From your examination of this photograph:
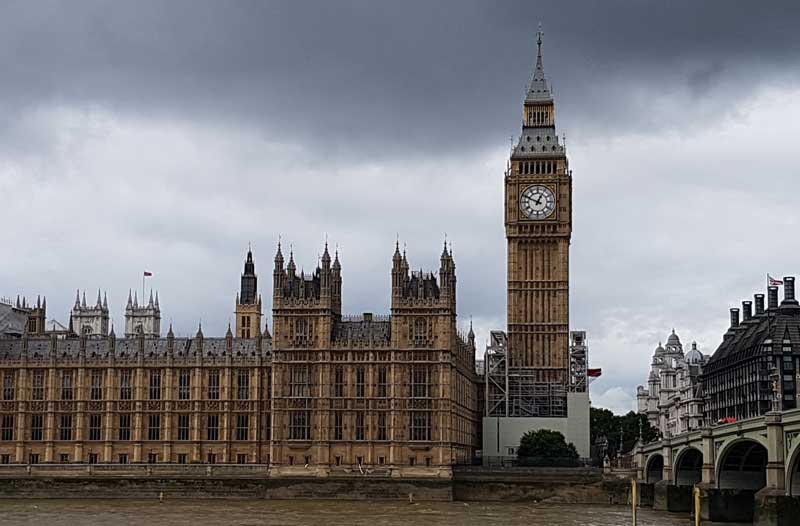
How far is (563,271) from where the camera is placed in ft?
509

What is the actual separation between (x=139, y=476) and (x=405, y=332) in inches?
1173

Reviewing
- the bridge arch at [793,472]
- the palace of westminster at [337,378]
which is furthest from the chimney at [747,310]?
the bridge arch at [793,472]

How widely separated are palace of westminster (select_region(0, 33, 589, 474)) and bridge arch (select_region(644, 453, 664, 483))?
1375 centimetres

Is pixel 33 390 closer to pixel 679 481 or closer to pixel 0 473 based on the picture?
pixel 0 473

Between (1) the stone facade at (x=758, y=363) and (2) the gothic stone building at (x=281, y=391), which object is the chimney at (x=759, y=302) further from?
(2) the gothic stone building at (x=281, y=391)

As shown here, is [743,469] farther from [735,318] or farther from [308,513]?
[735,318]

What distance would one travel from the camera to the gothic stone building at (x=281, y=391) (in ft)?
417

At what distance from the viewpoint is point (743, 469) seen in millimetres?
102688

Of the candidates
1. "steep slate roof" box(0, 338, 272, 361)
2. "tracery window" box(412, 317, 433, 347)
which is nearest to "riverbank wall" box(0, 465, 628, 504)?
"tracery window" box(412, 317, 433, 347)

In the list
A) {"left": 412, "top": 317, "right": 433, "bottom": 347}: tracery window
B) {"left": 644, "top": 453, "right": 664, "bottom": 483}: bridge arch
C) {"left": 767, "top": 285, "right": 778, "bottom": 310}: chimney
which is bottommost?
{"left": 644, "top": 453, "right": 664, "bottom": 483}: bridge arch

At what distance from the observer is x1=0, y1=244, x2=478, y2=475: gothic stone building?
127 meters

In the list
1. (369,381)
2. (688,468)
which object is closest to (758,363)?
(688,468)

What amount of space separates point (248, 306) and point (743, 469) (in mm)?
107164

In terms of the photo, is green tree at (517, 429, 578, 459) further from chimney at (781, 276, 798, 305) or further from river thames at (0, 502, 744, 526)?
chimney at (781, 276, 798, 305)
